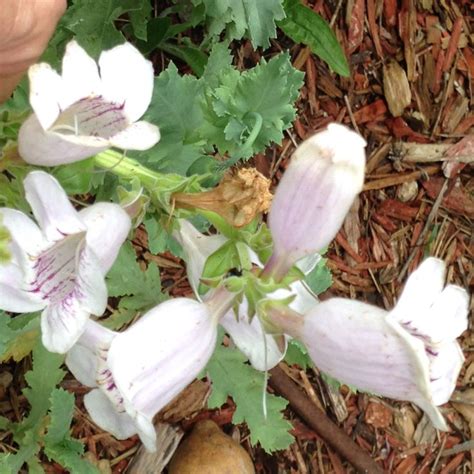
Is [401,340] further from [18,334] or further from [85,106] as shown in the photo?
[18,334]

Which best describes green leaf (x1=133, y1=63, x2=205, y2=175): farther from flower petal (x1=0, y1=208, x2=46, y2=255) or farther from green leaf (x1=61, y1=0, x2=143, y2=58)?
flower petal (x1=0, y1=208, x2=46, y2=255)

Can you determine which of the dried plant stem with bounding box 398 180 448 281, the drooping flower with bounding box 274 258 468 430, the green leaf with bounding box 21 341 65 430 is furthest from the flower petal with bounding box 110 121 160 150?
the dried plant stem with bounding box 398 180 448 281

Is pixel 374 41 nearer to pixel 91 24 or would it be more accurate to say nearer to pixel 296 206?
pixel 91 24

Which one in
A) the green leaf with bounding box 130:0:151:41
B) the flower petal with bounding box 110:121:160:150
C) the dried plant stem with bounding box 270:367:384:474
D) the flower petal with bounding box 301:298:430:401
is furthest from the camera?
the dried plant stem with bounding box 270:367:384:474

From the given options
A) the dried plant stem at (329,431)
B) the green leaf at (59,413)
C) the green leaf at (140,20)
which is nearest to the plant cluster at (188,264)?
the green leaf at (59,413)

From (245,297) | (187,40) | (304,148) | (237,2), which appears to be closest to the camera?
(304,148)

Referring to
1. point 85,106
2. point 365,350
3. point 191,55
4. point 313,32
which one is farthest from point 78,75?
point 313,32

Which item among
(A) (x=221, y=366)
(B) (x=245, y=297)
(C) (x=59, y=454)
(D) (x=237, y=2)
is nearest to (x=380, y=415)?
(A) (x=221, y=366)
